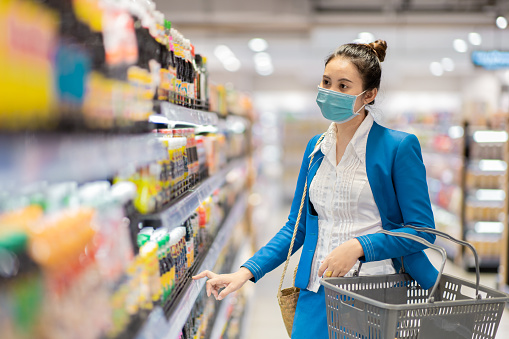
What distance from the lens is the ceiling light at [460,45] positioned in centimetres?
1275

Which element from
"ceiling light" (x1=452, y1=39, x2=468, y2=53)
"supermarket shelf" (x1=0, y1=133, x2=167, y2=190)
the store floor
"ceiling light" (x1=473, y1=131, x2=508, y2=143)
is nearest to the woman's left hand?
"supermarket shelf" (x1=0, y1=133, x2=167, y2=190)

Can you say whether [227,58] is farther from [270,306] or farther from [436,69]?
[270,306]

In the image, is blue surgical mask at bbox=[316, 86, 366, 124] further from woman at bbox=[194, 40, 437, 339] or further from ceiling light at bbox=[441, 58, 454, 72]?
ceiling light at bbox=[441, 58, 454, 72]

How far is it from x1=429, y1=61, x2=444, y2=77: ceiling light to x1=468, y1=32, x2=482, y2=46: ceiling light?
3.91m

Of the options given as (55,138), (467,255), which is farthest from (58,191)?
(467,255)

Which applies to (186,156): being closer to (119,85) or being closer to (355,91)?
(355,91)

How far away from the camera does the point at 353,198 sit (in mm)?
1855

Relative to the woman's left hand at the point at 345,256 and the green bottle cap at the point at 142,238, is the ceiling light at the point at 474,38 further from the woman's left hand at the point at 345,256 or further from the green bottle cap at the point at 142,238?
the green bottle cap at the point at 142,238

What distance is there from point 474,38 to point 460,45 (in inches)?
59.1

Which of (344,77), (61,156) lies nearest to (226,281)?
(344,77)

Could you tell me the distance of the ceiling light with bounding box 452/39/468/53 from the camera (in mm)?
12752

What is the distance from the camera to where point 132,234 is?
1305mm

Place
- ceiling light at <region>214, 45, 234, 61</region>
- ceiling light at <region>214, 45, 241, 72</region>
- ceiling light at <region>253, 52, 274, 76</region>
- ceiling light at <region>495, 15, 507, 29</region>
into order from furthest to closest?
ceiling light at <region>253, 52, 274, 76</region>
ceiling light at <region>214, 45, 241, 72</region>
ceiling light at <region>214, 45, 234, 61</region>
ceiling light at <region>495, 15, 507, 29</region>

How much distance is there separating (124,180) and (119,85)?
0.26 m
